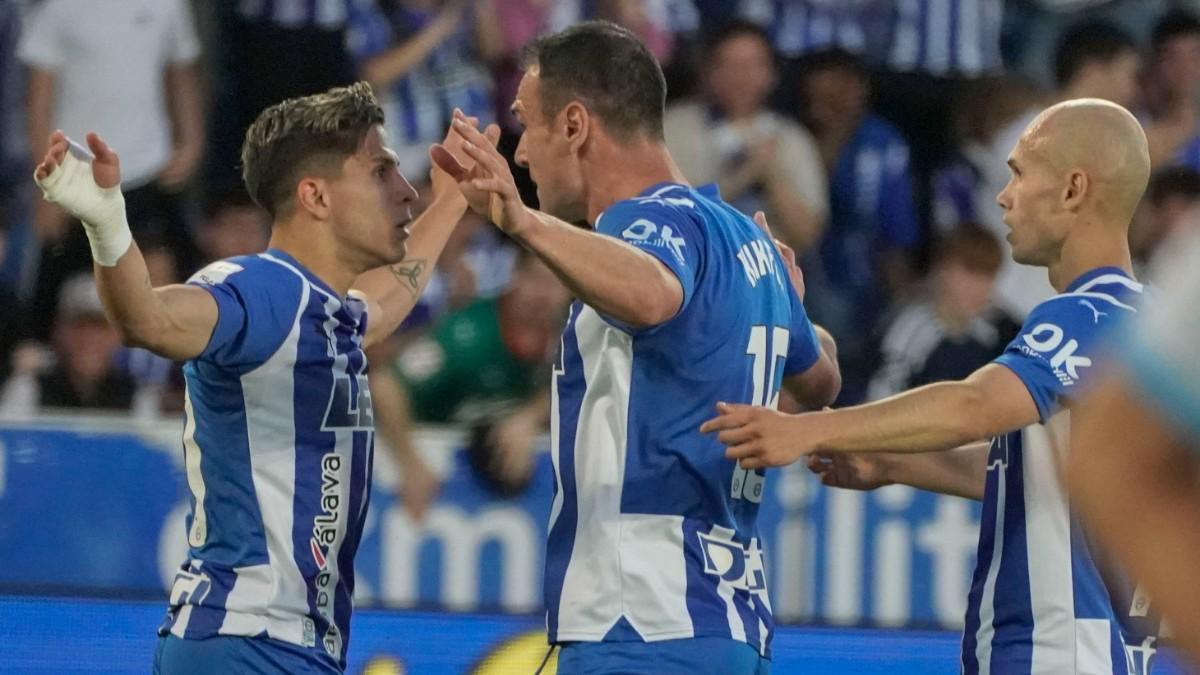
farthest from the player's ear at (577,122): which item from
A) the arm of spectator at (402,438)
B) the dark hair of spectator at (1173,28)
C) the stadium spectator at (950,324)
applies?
the dark hair of spectator at (1173,28)

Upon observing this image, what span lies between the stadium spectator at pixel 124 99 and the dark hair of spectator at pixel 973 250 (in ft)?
11.5

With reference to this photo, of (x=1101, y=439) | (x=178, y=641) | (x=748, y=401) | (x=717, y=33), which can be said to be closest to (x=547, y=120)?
(x=748, y=401)

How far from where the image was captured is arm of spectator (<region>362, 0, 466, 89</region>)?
7.98 metres

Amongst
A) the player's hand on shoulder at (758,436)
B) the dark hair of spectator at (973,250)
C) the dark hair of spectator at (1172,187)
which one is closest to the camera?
the player's hand on shoulder at (758,436)

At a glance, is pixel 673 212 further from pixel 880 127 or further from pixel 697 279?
pixel 880 127

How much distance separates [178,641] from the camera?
383 cm

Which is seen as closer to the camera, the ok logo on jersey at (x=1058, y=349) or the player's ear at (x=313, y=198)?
the ok logo on jersey at (x=1058, y=349)

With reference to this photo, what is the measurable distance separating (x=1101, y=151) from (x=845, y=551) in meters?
3.19

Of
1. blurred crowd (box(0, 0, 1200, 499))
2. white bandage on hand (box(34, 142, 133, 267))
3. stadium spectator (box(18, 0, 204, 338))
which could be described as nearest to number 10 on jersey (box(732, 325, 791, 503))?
white bandage on hand (box(34, 142, 133, 267))

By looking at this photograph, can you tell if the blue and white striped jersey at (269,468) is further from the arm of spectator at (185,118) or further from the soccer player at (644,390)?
the arm of spectator at (185,118)

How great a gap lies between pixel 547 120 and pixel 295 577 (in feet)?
3.84

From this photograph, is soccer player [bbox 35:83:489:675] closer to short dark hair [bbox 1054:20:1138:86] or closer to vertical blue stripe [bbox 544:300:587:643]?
vertical blue stripe [bbox 544:300:587:643]

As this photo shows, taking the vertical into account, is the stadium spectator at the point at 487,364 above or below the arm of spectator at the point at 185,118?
below

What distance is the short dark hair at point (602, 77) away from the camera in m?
3.77
